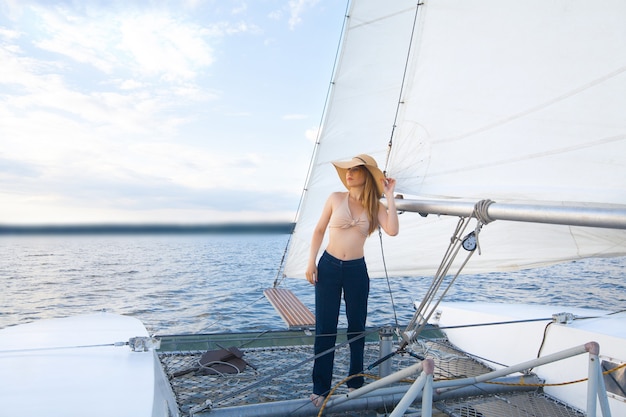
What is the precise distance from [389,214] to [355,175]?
38 centimetres

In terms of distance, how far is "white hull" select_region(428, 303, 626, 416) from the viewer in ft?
12.4

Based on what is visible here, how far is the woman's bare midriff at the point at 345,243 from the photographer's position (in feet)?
11.1

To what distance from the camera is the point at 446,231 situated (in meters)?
4.17

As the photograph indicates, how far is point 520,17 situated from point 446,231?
1774 mm

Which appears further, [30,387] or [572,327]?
[572,327]

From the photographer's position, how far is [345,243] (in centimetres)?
339

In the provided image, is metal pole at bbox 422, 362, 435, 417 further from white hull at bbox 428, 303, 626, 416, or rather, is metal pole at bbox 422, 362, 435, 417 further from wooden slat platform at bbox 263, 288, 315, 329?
wooden slat platform at bbox 263, 288, 315, 329

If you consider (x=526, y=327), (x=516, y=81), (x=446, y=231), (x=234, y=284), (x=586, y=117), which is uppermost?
(x=516, y=81)

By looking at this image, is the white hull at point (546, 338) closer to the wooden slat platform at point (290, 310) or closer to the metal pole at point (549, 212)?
the wooden slat platform at point (290, 310)

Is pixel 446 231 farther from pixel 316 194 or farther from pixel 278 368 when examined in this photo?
pixel 278 368

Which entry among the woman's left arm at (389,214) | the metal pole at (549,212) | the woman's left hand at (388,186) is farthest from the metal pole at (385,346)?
the woman's left hand at (388,186)

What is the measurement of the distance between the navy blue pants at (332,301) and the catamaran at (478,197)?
0.90ft

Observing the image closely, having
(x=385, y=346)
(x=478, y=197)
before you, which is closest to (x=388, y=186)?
(x=478, y=197)

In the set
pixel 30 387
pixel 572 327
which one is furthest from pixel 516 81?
pixel 30 387
